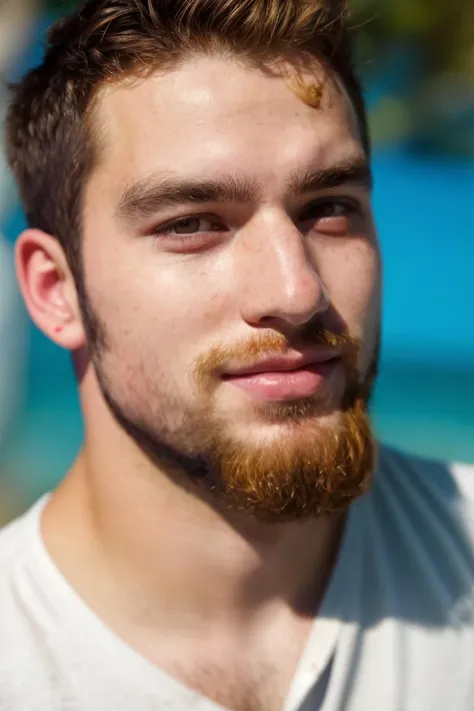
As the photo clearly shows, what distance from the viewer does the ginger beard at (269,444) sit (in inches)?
38.5

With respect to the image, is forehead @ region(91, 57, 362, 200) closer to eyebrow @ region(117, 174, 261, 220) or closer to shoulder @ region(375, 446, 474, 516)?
eyebrow @ region(117, 174, 261, 220)

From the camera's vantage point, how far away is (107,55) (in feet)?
3.38

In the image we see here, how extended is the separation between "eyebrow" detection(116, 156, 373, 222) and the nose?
45mm

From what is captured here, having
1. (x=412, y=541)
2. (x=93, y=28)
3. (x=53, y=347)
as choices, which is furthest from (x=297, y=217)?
(x=53, y=347)

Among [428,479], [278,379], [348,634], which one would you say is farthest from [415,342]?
[278,379]

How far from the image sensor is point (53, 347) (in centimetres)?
319

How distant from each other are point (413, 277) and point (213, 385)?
251 cm

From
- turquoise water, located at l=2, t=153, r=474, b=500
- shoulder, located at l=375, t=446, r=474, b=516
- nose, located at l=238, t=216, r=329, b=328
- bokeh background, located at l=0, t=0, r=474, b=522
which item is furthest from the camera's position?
turquoise water, located at l=2, t=153, r=474, b=500

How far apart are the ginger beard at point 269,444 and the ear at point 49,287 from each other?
80mm

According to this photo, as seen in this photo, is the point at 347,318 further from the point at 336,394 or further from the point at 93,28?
the point at 93,28

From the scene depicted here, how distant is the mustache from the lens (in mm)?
967

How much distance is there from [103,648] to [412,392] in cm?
263

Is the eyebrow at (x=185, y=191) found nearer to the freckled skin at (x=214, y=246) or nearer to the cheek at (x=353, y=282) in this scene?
the freckled skin at (x=214, y=246)

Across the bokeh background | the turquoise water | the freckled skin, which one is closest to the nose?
the freckled skin
